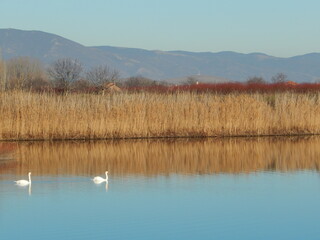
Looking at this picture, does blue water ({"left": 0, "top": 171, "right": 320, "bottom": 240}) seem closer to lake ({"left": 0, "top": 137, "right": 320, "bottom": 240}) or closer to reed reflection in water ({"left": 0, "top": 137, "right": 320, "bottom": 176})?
lake ({"left": 0, "top": 137, "right": 320, "bottom": 240})

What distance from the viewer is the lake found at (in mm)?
12312

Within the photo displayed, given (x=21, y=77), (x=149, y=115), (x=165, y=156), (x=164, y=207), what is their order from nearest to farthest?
(x=164, y=207), (x=165, y=156), (x=149, y=115), (x=21, y=77)

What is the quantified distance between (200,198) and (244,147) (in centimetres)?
975

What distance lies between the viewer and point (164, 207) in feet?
45.8

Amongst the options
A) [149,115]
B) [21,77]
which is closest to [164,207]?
[149,115]

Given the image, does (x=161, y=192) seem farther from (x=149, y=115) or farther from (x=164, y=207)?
(x=149, y=115)

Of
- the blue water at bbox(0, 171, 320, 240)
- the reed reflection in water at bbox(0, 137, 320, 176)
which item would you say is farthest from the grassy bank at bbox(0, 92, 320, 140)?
the blue water at bbox(0, 171, 320, 240)

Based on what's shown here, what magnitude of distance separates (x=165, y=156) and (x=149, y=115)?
5022mm

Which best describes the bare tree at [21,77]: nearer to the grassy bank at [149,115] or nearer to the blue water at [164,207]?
the grassy bank at [149,115]

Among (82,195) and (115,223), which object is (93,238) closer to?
(115,223)

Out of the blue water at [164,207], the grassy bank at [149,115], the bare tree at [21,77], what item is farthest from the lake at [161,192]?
the bare tree at [21,77]

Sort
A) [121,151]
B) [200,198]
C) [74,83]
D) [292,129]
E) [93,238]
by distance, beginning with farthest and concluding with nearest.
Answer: [74,83] → [292,129] → [121,151] → [200,198] → [93,238]

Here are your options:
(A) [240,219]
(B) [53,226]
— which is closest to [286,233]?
(A) [240,219]

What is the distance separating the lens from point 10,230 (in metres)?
12.3
